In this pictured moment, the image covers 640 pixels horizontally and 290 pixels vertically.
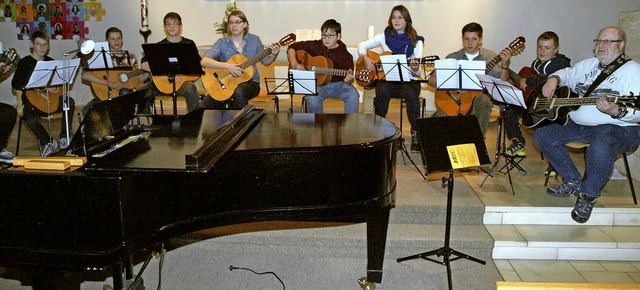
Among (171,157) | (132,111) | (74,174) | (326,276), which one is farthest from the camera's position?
(326,276)

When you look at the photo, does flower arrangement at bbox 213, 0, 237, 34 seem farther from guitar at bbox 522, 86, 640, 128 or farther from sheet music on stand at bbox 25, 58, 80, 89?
guitar at bbox 522, 86, 640, 128

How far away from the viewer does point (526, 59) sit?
8.52m

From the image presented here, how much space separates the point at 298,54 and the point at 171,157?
3.57 metres

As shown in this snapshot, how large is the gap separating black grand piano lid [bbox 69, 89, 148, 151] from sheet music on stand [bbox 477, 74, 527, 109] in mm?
2820

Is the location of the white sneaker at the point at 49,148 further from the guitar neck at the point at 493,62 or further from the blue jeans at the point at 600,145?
the blue jeans at the point at 600,145

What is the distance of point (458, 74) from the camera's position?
5160mm

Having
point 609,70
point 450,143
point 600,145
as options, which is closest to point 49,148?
point 450,143

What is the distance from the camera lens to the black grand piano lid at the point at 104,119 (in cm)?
282

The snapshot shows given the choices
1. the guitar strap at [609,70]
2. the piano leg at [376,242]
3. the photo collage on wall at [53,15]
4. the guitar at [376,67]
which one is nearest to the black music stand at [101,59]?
the guitar at [376,67]

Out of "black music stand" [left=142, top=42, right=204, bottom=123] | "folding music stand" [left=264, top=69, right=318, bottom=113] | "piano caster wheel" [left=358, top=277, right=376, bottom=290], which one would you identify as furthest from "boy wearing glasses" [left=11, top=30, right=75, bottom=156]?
"piano caster wheel" [left=358, top=277, right=376, bottom=290]

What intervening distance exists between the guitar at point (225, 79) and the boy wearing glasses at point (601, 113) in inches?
115

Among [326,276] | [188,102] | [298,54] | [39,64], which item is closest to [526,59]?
[298,54]

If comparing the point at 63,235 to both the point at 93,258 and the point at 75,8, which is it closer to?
the point at 93,258

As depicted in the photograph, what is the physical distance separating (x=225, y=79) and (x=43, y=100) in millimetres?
1941
